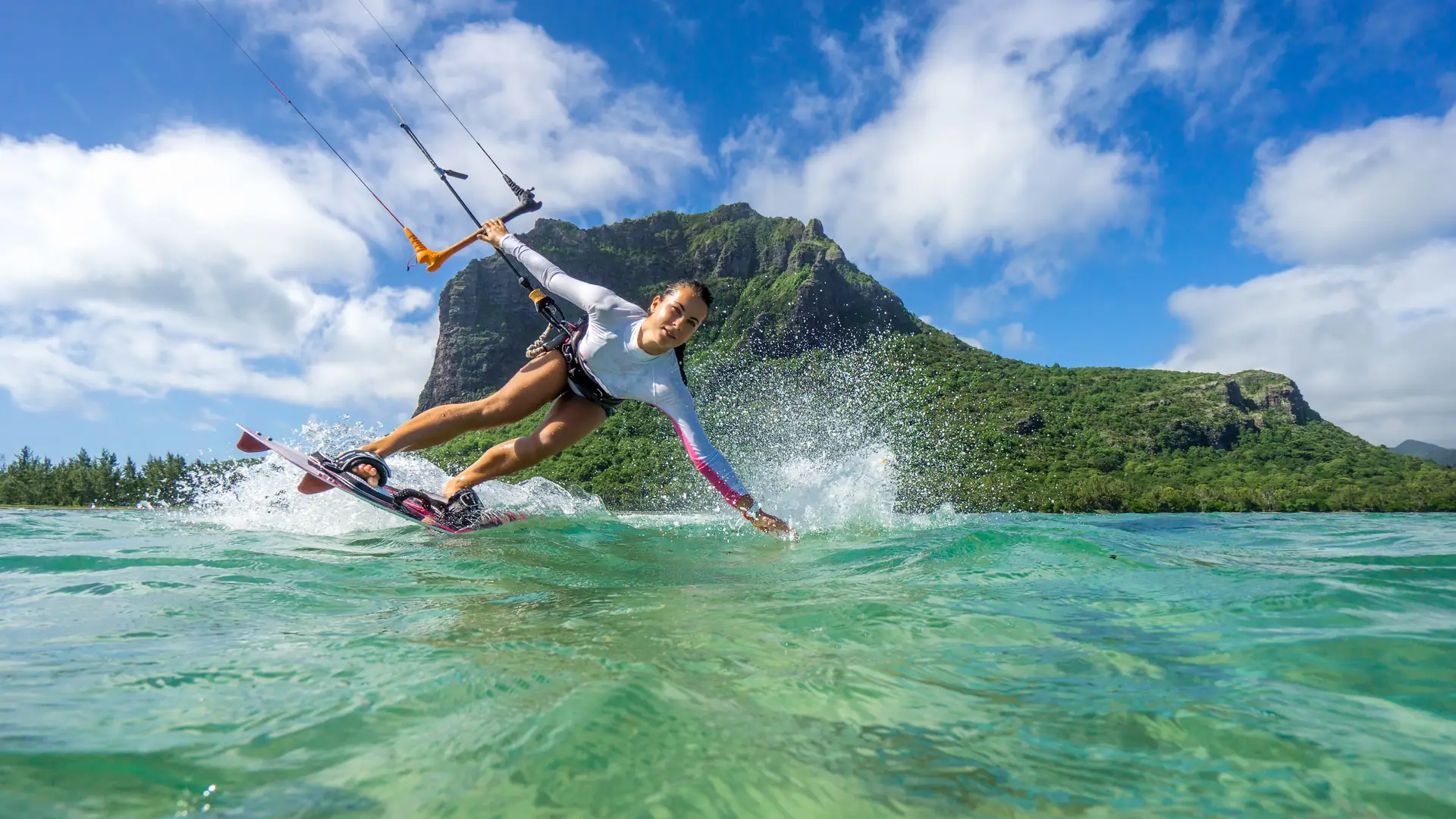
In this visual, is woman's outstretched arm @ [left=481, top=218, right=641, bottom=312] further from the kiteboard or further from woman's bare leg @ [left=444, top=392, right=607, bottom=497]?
the kiteboard

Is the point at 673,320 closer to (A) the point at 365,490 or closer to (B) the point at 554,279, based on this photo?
(B) the point at 554,279

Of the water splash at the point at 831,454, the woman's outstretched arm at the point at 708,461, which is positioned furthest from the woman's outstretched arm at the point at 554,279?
the water splash at the point at 831,454

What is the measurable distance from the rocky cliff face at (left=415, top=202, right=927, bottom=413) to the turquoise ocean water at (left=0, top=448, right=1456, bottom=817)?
216ft

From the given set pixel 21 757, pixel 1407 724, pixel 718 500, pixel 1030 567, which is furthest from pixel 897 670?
pixel 718 500

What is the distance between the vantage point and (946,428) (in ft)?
153

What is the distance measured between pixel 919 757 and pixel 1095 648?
1.34 metres

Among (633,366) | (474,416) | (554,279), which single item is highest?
(554,279)

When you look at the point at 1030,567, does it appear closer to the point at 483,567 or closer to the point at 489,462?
the point at 483,567

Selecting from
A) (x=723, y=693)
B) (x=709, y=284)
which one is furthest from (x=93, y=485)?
(x=723, y=693)

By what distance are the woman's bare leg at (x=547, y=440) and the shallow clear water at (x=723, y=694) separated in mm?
2237

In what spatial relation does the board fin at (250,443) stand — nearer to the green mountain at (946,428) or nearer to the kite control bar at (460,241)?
the kite control bar at (460,241)

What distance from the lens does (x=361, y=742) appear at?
5.02 ft

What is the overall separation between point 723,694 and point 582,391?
4592 mm

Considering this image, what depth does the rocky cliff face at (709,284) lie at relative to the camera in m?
80.7
